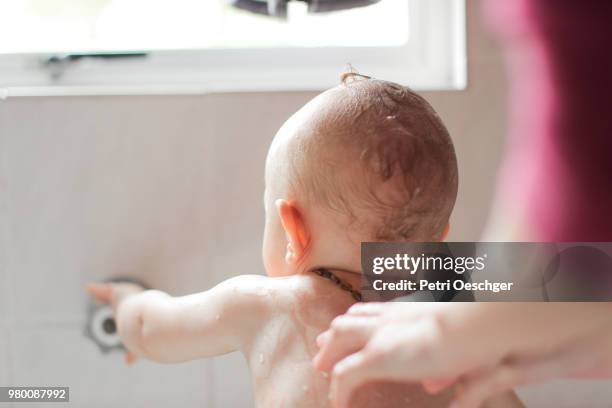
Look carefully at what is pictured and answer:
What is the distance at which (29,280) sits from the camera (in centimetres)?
65

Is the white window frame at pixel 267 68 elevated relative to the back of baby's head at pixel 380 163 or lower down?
elevated

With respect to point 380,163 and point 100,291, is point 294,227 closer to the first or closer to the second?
point 380,163

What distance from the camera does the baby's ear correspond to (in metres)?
0.59

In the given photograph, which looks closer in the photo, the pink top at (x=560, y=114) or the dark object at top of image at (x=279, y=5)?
the pink top at (x=560, y=114)

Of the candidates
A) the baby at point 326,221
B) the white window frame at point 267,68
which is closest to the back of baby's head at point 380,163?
the baby at point 326,221

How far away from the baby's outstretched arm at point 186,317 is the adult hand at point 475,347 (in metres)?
0.10

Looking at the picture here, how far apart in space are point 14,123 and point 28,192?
0.21 feet

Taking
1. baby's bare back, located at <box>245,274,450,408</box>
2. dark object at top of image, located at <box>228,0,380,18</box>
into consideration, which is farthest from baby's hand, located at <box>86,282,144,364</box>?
dark object at top of image, located at <box>228,0,380,18</box>

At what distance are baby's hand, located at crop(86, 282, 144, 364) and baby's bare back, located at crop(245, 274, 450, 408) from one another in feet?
0.44

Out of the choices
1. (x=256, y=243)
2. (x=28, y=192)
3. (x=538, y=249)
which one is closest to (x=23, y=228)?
(x=28, y=192)

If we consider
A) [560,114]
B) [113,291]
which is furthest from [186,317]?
[560,114]

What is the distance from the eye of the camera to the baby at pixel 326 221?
0.55 m

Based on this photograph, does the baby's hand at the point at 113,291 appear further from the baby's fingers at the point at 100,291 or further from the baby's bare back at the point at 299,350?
the baby's bare back at the point at 299,350

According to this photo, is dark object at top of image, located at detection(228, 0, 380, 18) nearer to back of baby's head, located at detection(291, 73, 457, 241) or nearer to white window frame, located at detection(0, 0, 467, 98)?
white window frame, located at detection(0, 0, 467, 98)
